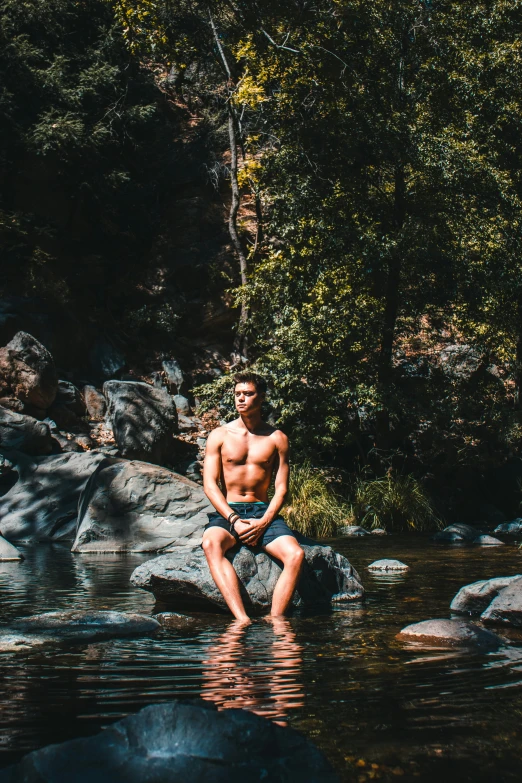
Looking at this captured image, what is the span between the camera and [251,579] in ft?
19.7

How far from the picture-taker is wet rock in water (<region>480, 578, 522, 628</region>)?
499 cm

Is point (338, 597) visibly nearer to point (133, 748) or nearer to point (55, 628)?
point (55, 628)

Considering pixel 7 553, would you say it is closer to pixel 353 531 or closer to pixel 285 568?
pixel 285 568

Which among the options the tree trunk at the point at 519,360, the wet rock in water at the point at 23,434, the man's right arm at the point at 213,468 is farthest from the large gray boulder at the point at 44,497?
the tree trunk at the point at 519,360

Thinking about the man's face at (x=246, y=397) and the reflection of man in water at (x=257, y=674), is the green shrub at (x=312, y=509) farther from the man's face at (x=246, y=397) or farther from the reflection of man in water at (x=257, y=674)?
the reflection of man in water at (x=257, y=674)

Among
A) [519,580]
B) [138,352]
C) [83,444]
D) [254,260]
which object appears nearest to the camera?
[519,580]

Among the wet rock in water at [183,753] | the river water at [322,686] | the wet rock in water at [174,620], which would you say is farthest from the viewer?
the wet rock in water at [174,620]

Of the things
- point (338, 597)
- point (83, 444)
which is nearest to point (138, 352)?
point (83, 444)

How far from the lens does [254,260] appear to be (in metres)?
24.5

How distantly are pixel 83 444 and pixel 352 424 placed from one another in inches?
259

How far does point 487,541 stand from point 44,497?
7.44m

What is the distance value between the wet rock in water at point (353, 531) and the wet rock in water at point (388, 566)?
207 inches

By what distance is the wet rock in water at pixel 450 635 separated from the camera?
4.24m

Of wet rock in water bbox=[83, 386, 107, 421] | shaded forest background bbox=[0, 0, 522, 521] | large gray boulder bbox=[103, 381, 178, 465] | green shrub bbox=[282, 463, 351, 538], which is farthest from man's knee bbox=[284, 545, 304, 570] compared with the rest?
wet rock in water bbox=[83, 386, 107, 421]
